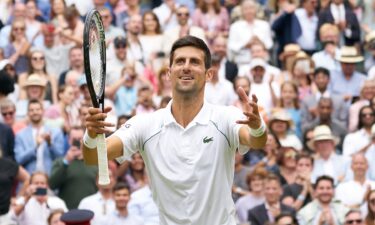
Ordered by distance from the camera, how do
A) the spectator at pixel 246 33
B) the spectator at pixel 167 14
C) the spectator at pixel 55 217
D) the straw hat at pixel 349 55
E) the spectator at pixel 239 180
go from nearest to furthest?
1. the spectator at pixel 55 217
2. the spectator at pixel 239 180
3. the straw hat at pixel 349 55
4. the spectator at pixel 246 33
5. the spectator at pixel 167 14

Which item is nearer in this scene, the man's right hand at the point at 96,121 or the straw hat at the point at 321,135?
the man's right hand at the point at 96,121

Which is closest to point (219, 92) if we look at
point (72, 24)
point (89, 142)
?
point (72, 24)

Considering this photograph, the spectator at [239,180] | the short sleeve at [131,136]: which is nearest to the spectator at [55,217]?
the spectator at [239,180]

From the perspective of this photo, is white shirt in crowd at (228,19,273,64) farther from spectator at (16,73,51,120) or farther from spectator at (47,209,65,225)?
spectator at (47,209,65,225)

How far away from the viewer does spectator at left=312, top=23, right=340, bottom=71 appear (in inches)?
752

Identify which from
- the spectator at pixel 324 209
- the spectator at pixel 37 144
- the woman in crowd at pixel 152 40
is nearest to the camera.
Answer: the spectator at pixel 324 209

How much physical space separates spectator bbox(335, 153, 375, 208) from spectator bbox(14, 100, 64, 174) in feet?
11.8

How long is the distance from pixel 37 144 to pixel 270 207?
10.4 ft

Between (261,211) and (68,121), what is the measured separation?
3.41 m

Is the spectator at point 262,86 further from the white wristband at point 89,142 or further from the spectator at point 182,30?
the white wristband at point 89,142

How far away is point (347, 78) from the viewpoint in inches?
732

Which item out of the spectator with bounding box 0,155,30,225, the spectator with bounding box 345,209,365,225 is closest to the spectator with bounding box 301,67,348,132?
the spectator with bounding box 345,209,365,225

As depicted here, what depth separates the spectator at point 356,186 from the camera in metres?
15.3

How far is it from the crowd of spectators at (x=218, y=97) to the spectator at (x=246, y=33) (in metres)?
0.02
